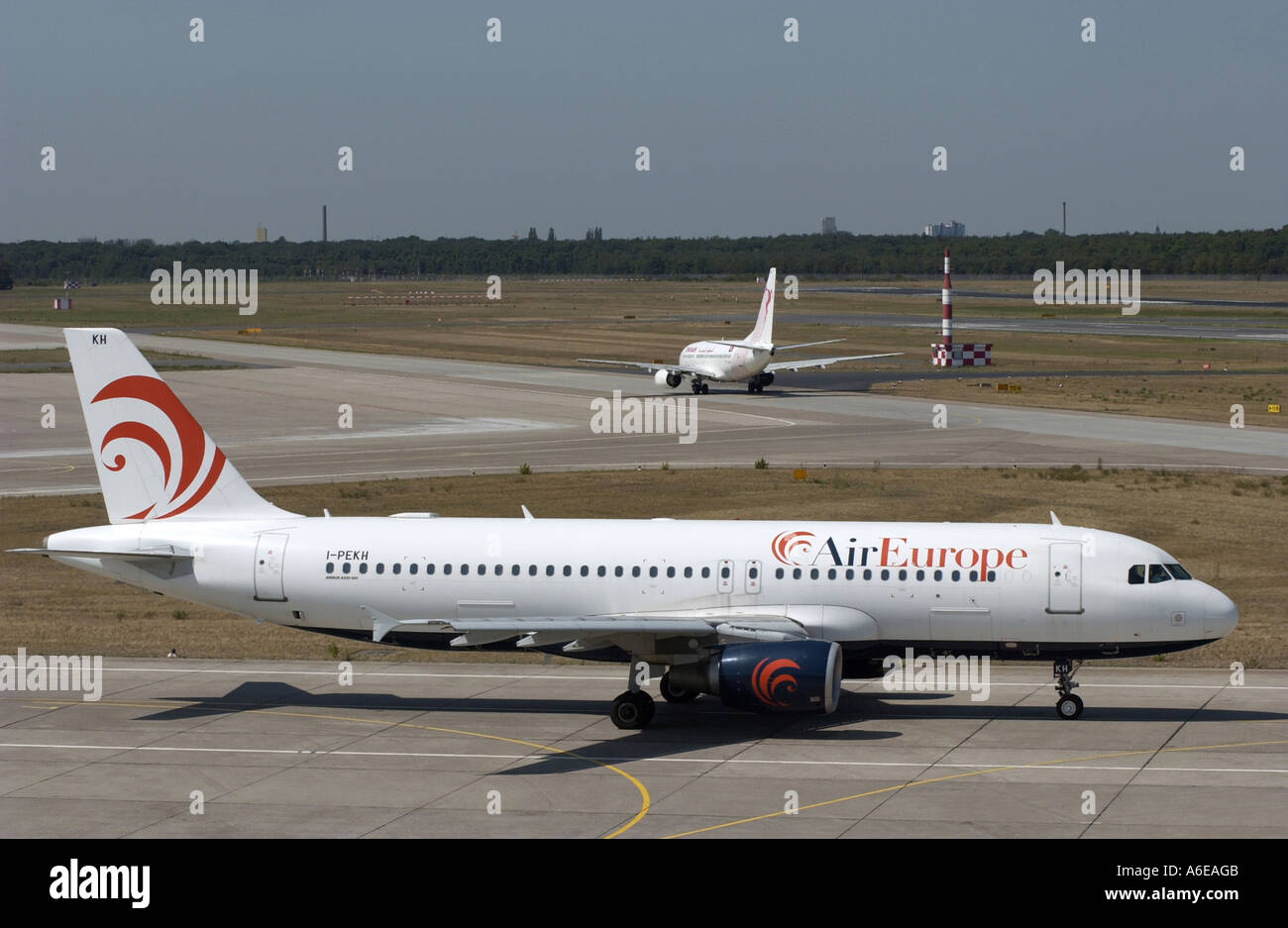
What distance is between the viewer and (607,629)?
102ft

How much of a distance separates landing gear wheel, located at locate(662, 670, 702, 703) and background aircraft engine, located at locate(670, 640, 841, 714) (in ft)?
7.22

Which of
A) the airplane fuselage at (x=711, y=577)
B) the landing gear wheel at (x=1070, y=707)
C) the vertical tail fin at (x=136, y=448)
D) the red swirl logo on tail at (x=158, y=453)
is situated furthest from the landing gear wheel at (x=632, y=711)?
the red swirl logo on tail at (x=158, y=453)

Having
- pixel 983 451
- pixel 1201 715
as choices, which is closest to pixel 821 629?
pixel 1201 715

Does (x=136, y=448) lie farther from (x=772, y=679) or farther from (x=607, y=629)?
(x=772, y=679)

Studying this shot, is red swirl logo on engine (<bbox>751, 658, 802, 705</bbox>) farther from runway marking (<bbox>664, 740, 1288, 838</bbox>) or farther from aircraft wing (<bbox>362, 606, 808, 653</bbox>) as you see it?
runway marking (<bbox>664, 740, 1288, 838</bbox>)

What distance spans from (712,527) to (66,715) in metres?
15.3

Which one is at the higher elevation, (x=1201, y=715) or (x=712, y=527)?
(x=712, y=527)

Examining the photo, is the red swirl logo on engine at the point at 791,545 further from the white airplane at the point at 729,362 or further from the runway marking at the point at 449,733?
the white airplane at the point at 729,362

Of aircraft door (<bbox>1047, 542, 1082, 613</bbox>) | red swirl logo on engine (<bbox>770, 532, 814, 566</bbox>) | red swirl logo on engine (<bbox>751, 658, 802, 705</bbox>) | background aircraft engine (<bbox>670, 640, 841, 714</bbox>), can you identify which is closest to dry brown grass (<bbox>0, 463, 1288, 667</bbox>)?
aircraft door (<bbox>1047, 542, 1082, 613</bbox>)

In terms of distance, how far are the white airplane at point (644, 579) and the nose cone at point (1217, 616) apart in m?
0.05

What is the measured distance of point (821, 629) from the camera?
32.8 metres

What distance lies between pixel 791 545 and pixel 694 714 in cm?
457

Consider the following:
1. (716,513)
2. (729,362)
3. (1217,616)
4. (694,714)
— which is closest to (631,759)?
(694,714)
